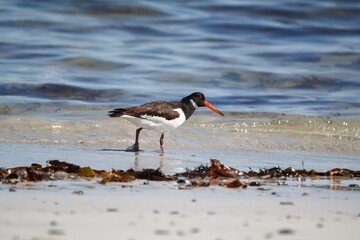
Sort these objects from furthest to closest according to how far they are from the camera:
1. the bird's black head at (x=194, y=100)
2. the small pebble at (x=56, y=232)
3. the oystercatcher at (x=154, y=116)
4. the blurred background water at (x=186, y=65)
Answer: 1. the blurred background water at (x=186, y=65)
2. the bird's black head at (x=194, y=100)
3. the oystercatcher at (x=154, y=116)
4. the small pebble at (x=56, y=232)

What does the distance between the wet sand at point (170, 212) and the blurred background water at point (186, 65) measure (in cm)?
338

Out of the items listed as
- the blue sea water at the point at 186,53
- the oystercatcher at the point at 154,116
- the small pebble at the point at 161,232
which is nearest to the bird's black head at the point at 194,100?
the oystercatcher at the point at 154,116

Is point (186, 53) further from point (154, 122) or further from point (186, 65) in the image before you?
point (154, 122)

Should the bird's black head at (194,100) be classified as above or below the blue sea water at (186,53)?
below

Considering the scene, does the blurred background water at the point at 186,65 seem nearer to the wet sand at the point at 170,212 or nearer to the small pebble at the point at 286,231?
the wet sand at the point at 170,212

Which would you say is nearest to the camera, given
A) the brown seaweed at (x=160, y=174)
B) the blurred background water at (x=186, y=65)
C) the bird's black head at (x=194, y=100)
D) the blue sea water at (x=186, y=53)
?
the brown seaweed at (x=160, y=174)

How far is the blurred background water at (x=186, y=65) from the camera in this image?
10594 millimetres

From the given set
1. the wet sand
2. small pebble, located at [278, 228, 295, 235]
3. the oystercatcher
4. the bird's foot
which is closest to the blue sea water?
the oystercatcher

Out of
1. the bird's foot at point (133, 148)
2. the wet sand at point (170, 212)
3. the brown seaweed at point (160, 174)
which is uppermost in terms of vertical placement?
the bird's foot at point (133, 148)

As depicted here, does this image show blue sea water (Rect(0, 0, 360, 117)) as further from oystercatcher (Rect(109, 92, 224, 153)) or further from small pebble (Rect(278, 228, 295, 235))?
small pebble (Rect(278, 228, 295, 235))

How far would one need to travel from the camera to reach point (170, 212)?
458cm

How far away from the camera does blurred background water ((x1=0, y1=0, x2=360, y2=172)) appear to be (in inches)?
417

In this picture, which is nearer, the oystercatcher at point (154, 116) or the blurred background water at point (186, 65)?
the oystercatcher at point (154, 116)

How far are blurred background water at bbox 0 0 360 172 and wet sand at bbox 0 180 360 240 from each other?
338 cm
